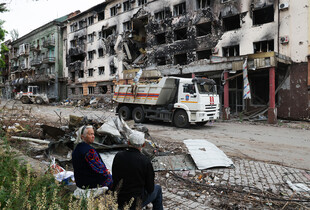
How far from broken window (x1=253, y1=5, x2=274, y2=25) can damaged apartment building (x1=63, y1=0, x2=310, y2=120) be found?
3.0 inches

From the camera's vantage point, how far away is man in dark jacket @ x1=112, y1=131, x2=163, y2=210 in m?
2.83

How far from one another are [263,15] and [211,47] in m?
4.77

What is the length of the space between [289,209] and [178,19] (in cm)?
2173

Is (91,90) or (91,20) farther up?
(91,20)

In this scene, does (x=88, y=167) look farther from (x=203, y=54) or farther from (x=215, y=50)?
(x=203, y=54)

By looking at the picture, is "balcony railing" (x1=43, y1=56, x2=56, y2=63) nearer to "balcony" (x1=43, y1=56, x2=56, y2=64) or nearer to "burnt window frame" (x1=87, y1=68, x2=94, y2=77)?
"balcony" (x1=43, y1=56, x2=56, y2=64)


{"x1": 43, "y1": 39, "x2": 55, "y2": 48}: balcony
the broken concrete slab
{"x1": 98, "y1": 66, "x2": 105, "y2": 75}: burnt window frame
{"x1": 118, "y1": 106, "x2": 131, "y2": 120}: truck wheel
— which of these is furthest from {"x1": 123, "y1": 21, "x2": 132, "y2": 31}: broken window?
the broken concrete slab

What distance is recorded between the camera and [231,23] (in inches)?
809

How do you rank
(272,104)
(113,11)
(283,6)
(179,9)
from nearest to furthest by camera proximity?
(272,104) → (283,6) → (179,9) → (113,11)

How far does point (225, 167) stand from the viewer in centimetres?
549

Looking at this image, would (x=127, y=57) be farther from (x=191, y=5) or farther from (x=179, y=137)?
(x=179, y=137)

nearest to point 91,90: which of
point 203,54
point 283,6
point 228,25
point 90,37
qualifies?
point 90,37

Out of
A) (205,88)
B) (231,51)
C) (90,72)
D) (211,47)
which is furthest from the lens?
(90,72)

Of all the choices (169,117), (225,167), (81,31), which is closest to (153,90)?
(169,117)
